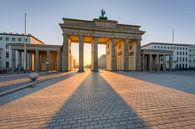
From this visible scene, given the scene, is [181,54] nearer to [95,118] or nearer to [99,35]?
[99,35]

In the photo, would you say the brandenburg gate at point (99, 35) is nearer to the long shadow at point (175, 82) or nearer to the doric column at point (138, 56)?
the doric column at point (138, 56)

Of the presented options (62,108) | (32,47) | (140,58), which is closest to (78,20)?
(32,47)

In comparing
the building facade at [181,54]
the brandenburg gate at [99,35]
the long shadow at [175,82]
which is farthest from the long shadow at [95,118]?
the building facade at [181,54]

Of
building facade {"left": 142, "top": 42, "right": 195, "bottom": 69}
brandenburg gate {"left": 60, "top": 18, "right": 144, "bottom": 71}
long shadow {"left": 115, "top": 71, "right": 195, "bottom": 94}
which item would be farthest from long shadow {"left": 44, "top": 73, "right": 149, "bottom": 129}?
building facade {"left": 142, "top": 42, "right": 195, "bottom": 69}

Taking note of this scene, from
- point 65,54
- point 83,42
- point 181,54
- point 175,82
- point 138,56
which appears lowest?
point 175,82

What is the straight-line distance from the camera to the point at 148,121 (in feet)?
12.1

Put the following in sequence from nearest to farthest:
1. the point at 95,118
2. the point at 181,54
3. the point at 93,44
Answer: the point at 95,118 < the point at 93,44 < the point at 181,54

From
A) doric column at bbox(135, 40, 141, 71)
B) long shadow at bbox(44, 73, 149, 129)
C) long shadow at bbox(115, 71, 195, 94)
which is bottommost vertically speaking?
long shadow at bbox(115, 71, 195, 94)

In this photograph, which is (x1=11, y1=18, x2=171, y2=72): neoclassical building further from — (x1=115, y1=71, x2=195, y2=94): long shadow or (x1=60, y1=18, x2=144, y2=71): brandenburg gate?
(x1=115, y1=71, x2=195, y2=94): long shadow

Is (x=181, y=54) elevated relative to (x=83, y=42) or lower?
lower

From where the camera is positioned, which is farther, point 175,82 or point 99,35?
point 99,35

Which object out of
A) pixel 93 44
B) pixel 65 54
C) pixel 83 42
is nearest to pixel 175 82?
pixel 93 44

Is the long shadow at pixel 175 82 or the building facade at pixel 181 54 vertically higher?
the building facade at pixel 181 54

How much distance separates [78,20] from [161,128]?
35.1m
